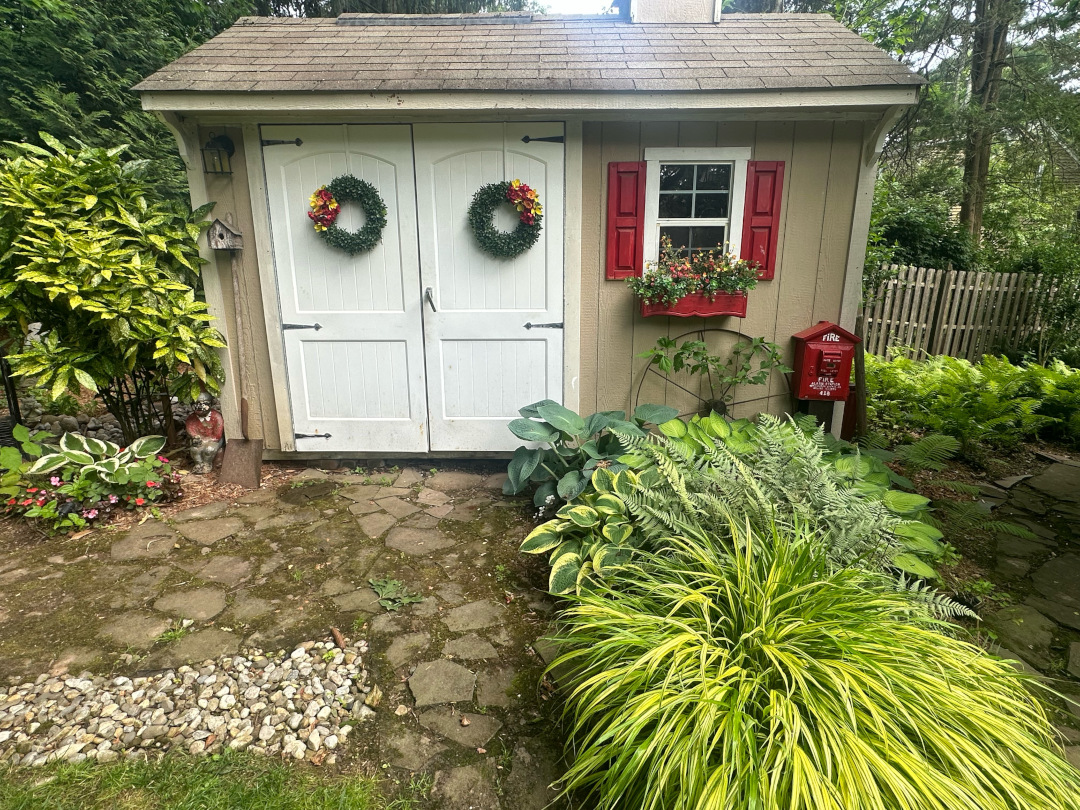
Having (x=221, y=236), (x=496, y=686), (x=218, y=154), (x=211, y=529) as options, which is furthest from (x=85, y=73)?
(x=496, y=686)

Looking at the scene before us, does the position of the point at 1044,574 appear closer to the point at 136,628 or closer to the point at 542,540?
the point at 542,540

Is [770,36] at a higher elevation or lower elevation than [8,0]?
lower

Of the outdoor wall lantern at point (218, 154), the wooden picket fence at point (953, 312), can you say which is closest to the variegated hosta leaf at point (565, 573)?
the outdoor wall lantern at point (218, 154)

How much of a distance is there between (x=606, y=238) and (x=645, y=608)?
101 inches

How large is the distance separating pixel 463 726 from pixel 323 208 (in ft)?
10.2

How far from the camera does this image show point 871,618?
67.0 inches

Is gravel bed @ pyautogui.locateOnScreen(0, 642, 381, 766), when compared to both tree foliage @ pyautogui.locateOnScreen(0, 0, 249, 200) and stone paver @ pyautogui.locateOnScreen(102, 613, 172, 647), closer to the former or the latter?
stone paver @ pyautogui.locateOnScreen(102, 613, 172, 647)

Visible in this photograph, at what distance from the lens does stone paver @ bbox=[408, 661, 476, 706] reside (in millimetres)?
2049

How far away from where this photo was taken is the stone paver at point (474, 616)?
8.02 ft

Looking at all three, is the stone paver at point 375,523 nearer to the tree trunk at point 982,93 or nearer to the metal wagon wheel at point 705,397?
the metal wagon wheel at point 705,397

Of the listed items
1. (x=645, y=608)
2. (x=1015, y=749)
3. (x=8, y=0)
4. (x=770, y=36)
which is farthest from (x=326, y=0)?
(x=1015, y=749)

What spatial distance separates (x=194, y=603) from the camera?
8.49ft

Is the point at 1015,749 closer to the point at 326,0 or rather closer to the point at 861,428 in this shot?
the point at 861,428

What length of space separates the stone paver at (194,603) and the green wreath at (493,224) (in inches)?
98.6
